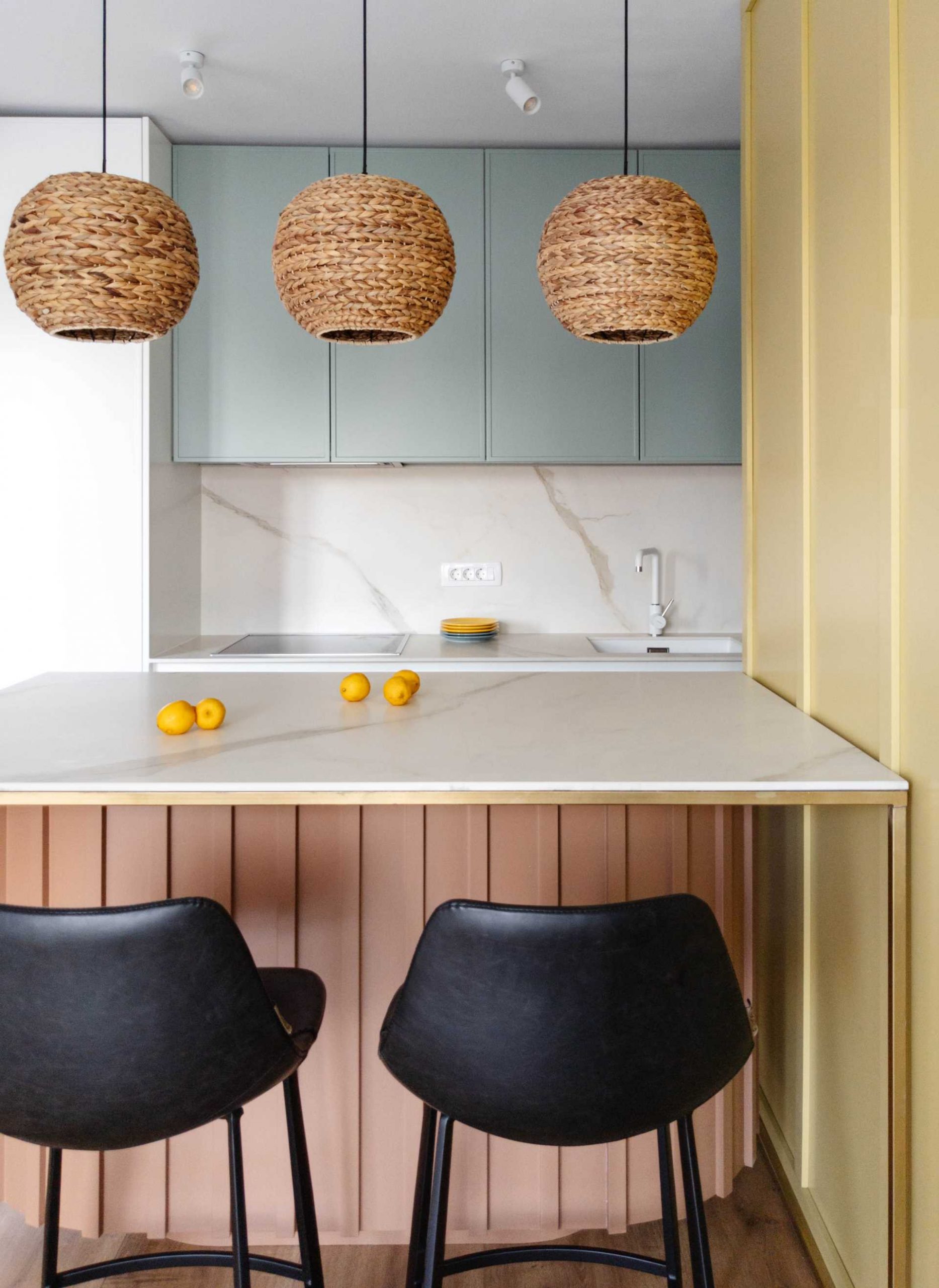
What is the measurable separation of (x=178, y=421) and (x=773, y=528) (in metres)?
1.89

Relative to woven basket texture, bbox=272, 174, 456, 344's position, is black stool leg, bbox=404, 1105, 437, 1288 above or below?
below

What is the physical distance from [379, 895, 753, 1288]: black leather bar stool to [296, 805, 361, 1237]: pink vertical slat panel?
54cm

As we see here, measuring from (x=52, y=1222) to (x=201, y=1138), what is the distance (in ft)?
1.07

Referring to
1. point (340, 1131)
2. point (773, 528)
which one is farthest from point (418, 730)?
point (773, 528)

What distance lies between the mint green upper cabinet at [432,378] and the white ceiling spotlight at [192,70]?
0.58 metres

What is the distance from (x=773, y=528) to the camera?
202cm

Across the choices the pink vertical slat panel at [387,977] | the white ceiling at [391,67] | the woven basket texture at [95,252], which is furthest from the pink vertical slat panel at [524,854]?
the white ceiling at [391,67]

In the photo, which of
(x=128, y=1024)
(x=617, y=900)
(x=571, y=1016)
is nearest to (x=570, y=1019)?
(x=571, y=1016)

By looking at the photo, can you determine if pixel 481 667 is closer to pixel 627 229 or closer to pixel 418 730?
pixel 418 730

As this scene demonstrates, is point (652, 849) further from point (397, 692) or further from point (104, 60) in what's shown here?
point (104, 60)

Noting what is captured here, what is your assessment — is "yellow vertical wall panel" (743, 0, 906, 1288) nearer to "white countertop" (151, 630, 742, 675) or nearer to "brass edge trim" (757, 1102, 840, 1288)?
"brass edge trim" (757, 1102, 840, 1288)

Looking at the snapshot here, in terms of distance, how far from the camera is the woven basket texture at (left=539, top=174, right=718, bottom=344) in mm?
1425

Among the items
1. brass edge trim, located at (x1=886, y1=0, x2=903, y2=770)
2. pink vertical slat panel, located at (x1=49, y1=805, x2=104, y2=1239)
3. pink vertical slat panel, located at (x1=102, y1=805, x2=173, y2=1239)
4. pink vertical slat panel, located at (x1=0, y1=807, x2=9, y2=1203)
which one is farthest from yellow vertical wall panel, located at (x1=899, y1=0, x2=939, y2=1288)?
pink vertical slat panel, located at (x1=0, y1=807, x2=9, y2=1203)

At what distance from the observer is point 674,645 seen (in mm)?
3324
